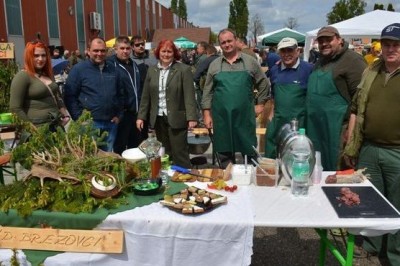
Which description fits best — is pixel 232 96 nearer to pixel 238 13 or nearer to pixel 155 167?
pixel 155 167

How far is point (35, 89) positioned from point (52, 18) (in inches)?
625

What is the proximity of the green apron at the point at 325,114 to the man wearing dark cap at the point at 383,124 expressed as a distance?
1.47 feet

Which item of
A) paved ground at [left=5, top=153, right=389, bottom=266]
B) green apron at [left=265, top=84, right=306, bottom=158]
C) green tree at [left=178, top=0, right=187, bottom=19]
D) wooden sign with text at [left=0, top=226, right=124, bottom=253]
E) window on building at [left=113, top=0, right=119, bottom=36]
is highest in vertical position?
green tree at [left=178, top=0, right=187, bottom=19]

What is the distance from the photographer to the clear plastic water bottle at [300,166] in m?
2.16

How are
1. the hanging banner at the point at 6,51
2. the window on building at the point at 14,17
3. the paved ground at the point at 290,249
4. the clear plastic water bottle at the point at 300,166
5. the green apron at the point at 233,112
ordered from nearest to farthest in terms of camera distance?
1. the clear plastic water bottle at the point at 300,166
2. the paved ground at the point at 290,249
3. the green apron at the point at 233,112
4. the hanging banner at the point at 6,51
5. the window on building at the point at 14,17

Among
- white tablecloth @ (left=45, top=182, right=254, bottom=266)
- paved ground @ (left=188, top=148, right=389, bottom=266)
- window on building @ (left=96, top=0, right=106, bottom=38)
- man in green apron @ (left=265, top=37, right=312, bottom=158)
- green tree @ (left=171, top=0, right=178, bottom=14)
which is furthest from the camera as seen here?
green tree @ (left=171, top=0, right=178, bottom=14)

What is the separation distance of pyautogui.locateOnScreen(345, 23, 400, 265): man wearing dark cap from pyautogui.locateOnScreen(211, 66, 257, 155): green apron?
Result: 3.62 ft

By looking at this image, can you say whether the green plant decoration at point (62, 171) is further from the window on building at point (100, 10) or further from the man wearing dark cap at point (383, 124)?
the window on building at point (100, 10)

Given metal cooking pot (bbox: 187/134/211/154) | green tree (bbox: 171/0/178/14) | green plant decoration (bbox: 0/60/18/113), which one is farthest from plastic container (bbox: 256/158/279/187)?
green tree (bbox: 171/0/178/14)

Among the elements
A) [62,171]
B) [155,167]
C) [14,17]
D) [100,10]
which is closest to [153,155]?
[155,167]

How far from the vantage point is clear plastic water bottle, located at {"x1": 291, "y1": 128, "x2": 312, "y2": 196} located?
2160 millimetres

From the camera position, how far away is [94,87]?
372cm

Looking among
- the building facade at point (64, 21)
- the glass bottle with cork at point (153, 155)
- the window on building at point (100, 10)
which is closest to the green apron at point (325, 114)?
the glass bottle with cork at point (153, 155)

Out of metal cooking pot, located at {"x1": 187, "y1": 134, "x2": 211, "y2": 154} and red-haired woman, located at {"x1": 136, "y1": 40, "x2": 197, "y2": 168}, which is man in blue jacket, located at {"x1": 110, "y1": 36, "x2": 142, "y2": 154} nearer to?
red-haired woman, located at {"x1": 136, "y1": 40, "x2": 197, "y2": 168}
